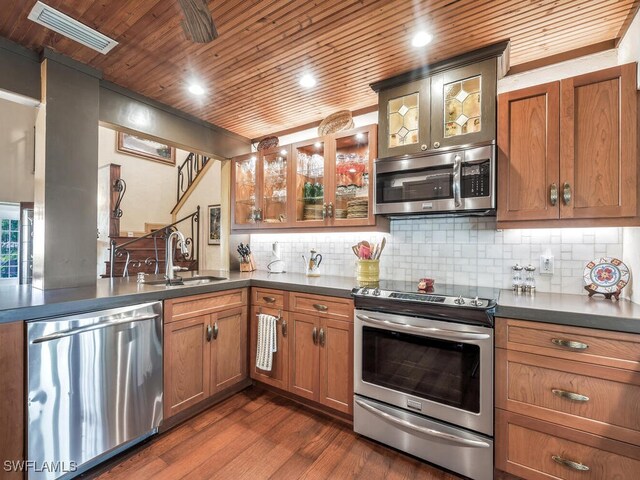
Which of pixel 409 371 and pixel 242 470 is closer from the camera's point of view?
pixel 242 470

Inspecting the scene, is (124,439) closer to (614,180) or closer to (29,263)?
(614,180)

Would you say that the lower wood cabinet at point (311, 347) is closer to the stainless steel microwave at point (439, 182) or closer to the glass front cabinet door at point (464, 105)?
the stainless steel microwave at point (439, 182)

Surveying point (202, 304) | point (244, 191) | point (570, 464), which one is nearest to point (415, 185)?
point (570, 464)

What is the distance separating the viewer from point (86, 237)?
7.06ft

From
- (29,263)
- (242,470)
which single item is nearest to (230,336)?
(242,470)

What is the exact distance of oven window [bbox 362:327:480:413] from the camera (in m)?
1.68

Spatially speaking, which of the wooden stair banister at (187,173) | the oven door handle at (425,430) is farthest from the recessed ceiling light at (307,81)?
the wooden stair banister at (187,173)

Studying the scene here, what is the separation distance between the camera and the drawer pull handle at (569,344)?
1400 mm

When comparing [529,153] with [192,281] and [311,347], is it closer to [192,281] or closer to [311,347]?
[311,347]

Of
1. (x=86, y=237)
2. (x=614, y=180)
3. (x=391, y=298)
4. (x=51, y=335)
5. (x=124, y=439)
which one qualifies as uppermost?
(x=614, y=180)

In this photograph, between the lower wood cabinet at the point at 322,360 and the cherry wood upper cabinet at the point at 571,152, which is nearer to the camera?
the cherry wood upper cabinet at the point at 571,152

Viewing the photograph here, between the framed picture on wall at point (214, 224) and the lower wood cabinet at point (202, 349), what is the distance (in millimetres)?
2285

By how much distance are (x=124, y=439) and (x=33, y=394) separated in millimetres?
607

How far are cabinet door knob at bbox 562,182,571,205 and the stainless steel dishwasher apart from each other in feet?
8.50
